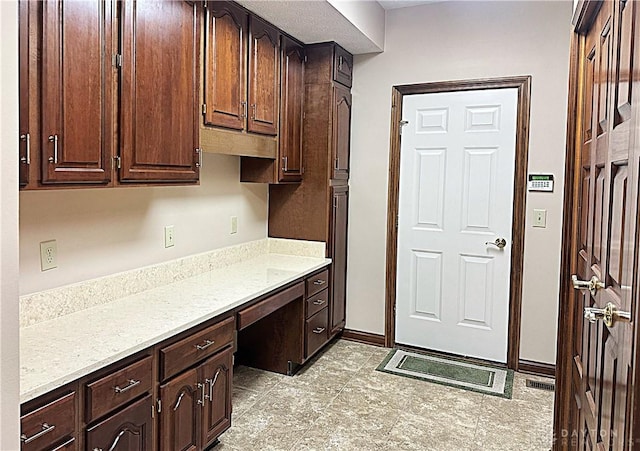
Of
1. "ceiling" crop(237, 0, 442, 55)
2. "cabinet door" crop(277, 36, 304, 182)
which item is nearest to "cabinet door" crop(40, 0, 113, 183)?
"ceiling" crop(237, 0, 442, 55)

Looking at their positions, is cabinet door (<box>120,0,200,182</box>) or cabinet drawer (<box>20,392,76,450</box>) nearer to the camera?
cabinet drawer (<box>20,392,76,450</box>)

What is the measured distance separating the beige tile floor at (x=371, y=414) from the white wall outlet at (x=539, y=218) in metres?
1.14

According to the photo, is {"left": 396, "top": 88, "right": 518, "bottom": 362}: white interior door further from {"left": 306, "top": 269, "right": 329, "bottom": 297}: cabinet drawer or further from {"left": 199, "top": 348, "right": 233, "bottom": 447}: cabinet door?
{"left": 199, "top": 348, "right": 233, "bottom": 447}: cabinet door

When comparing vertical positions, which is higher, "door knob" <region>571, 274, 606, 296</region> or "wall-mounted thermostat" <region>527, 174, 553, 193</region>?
"wall-mounted thermostat" <region>527, 174, 553, 193</region>

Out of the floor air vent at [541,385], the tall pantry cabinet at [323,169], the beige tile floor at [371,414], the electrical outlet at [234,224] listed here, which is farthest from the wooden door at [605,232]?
the electrical outlet at [234,224]

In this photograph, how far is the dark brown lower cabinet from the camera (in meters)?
2.02

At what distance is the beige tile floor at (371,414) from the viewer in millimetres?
2574

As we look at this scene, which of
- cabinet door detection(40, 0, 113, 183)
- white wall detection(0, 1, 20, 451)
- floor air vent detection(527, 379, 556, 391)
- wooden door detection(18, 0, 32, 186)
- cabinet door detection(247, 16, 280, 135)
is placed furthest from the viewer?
floor air vent detection(527, 379, 556, 391)

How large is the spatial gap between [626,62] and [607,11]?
0.45 meters

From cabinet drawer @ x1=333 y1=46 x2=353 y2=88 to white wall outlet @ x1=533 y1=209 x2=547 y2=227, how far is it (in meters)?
1.76

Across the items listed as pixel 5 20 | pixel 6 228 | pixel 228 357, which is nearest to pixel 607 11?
pixel 5 20

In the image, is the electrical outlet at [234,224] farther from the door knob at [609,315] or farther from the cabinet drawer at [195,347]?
the door knob at [609,315]

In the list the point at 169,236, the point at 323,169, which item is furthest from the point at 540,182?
the point at 169,236

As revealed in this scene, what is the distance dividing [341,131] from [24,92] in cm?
252
